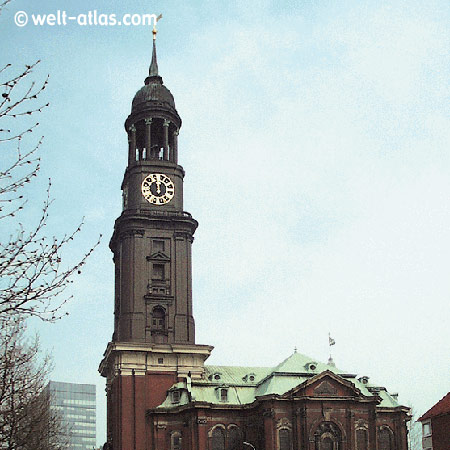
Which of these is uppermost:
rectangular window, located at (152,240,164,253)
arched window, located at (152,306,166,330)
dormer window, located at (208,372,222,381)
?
rectangular window, located at (152,240,164,253)

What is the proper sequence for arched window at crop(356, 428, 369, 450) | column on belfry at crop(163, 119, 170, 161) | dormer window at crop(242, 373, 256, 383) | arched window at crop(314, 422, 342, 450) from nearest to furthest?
arched window at crop(314, 422, 342, 450), arched window at crop(356, 428, 369, 450), dormer window at crop(242, 373, 256, 383), column on belfry at crop(163, 119, 170, 161)

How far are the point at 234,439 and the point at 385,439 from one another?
53.6 feet

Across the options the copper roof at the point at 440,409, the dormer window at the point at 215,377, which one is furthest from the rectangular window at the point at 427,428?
the dormer window at the point at 215,377

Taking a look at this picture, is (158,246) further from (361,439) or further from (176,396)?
(361,439)

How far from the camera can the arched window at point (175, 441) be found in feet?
259

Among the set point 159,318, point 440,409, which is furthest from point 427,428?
point 159,318

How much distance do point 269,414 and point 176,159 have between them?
2948cm

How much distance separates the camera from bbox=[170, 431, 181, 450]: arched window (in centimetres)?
7888

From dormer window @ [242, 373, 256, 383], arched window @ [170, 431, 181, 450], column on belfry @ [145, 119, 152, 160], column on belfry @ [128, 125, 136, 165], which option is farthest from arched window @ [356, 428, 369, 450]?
column on belfry @ [128, 125, 136, 165]

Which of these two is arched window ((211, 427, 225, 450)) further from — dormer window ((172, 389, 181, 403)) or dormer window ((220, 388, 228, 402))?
dormer window ((172, 389, 181, 403))

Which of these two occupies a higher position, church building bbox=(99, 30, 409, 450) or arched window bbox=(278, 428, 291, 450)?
church building bbox=(99, 30, 409, 450)

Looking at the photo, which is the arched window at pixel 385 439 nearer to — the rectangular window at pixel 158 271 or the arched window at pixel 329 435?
the arched window at pixel 329 435

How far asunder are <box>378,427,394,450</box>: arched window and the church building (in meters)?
0.11

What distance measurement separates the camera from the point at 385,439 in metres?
84.6
